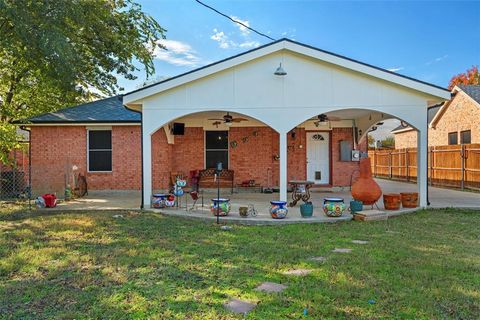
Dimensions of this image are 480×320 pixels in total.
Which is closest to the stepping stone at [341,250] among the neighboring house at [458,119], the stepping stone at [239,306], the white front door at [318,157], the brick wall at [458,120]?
the stepping stone at [239,306]

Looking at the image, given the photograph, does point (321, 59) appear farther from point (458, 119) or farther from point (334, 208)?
point (458, 119)

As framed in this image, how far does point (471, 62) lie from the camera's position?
107 feet

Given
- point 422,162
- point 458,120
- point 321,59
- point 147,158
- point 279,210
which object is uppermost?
point 321,59

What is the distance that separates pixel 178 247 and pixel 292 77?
560cm

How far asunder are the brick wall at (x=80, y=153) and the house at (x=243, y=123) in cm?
4

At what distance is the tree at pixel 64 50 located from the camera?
921 cm

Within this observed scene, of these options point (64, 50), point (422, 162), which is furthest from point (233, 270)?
point (64, 50)

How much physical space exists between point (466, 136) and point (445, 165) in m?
4.19

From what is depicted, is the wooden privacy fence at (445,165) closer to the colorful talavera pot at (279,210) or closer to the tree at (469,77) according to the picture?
the colorful talavera pot at (279,210)

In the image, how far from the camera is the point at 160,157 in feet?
44.6

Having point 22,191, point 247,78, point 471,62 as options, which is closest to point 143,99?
point 247,78

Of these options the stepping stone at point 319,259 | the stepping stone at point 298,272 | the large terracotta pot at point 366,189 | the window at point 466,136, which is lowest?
the stepping stone at point 298,272

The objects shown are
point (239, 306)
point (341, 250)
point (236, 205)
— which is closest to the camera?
point (239, 306)

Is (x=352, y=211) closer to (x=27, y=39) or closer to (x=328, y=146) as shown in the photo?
(x=328, y=146)
